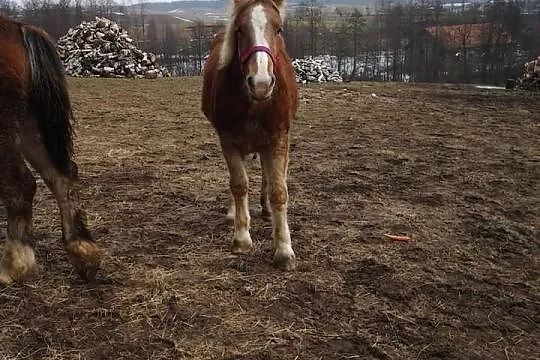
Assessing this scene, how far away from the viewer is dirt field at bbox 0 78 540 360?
2.75 metres

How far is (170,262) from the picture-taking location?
3656 mm

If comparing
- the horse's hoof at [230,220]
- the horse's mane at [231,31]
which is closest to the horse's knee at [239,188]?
the horse's hoof at [230,220]

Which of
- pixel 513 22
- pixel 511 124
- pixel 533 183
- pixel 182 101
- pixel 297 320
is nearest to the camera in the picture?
pixel 297 320

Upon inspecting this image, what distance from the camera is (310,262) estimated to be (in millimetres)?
3682

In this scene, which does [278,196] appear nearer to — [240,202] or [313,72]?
[240,202]

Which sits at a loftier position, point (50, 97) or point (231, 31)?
point (231, 31)

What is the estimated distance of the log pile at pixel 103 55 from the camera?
1675cm

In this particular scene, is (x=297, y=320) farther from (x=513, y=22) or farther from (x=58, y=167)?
(x=513, y=22)

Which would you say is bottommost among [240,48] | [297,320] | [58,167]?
[297,320]

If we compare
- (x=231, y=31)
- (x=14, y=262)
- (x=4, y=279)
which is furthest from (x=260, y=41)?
(x=4, y=279)

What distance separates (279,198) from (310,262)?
518mm

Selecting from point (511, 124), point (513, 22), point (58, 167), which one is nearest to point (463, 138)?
point (511, 124)

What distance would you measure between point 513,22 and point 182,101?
1332 inches

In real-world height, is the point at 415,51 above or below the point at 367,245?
above
